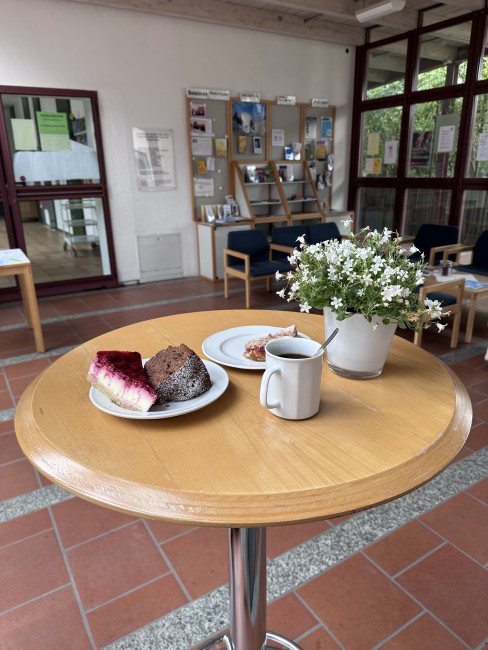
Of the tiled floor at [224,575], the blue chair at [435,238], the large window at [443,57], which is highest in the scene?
the large window at [443,57]

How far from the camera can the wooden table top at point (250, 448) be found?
0.65 meters

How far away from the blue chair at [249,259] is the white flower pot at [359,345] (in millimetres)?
3572

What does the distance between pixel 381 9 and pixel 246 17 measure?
1710 mm

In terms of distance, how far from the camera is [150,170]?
5.56 meters

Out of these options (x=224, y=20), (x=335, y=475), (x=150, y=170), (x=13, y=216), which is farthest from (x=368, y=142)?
(x=335, y=475)

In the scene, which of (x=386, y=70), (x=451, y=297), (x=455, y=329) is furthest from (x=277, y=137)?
A: (x=455, y=329)

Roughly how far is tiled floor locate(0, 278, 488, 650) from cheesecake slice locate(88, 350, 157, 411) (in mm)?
925

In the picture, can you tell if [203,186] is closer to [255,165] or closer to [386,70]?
[255,165]

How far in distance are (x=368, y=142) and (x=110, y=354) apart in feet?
21.9

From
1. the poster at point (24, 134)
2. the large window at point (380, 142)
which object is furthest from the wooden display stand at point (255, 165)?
the poster at point (24, 134)

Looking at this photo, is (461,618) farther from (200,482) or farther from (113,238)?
(113,238)

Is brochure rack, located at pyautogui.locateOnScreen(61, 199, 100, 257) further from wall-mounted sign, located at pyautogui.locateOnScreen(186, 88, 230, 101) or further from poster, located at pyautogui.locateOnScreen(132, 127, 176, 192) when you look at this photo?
wall-mounted sign, located at pyautogui.locateOnScreen(186, 88, 230, 101)

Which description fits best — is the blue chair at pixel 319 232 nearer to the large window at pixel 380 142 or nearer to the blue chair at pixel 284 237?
the blue chair at pixel 284 237

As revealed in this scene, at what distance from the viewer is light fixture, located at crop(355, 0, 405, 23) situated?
4559 mm
